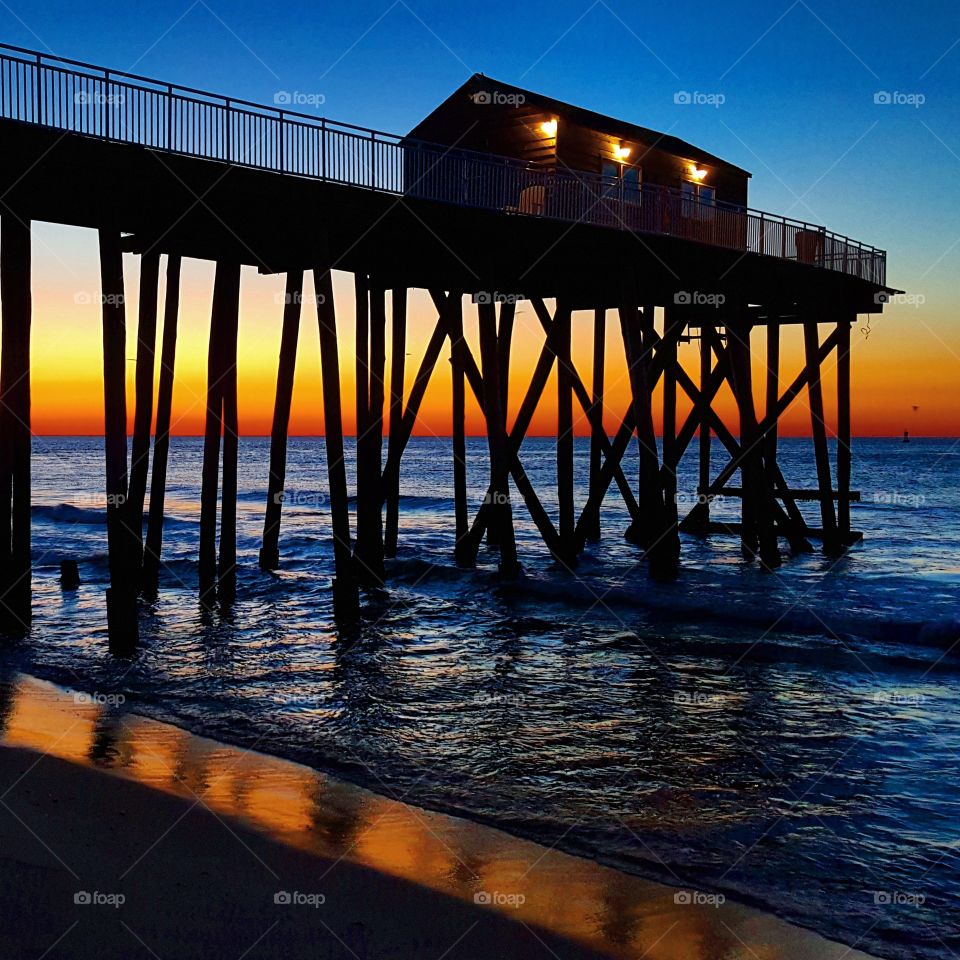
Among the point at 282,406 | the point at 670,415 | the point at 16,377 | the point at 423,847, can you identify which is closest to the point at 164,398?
the point at 282,406

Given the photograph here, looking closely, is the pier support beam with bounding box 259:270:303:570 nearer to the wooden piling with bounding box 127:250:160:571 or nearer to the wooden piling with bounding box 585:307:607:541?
the wooden piling with bounding box 127:250:160:571

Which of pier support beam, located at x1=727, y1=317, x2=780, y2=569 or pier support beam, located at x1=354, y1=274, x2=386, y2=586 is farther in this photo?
pier support beam, located at x1=727, y1=317, x2=780, y2=569

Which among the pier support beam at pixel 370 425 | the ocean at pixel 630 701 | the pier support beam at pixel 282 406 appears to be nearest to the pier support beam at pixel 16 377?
the ocean at pixel 630 701

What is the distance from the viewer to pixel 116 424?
1203 cm

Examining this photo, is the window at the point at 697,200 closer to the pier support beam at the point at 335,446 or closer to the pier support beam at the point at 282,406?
the pier support beam at the point at 282,406

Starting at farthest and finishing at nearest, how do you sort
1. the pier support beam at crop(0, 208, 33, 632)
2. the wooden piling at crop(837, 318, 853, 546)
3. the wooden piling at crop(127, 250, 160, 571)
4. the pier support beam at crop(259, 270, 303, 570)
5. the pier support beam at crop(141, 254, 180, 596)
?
the wooden piling at crop(837, 318, 853, 546) < the pier support beam at crop(259, 270, 303, 570) < the pier support beam at crop(141, 254, 180, 596) < the wooden piling at crop(127, 250, 160, 571) < the pier support beam at crop(0, 208, 33, 632)

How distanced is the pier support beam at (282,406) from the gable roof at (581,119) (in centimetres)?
590

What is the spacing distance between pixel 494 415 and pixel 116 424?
663 cm

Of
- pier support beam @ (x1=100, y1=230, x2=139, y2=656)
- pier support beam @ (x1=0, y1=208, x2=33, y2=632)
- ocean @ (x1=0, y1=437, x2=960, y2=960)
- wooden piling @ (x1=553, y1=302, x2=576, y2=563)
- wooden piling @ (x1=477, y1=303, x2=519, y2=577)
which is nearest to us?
ocean @ (x1=0, y1=437, x2=960, y2=960)

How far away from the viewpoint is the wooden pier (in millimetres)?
11789

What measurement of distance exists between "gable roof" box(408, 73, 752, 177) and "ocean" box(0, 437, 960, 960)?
349 inches

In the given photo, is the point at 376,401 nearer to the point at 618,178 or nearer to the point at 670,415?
the point at 618,178

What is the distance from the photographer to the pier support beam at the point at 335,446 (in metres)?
13.6

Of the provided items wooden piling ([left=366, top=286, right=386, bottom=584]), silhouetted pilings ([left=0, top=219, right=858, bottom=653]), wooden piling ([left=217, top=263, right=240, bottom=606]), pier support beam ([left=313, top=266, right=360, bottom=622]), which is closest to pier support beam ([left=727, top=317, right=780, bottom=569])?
silhouetted pilings ([left=0, top=219, right=858, bottom=653])
